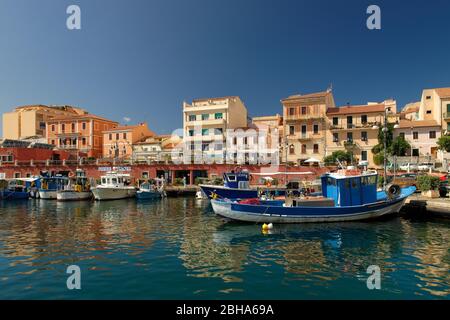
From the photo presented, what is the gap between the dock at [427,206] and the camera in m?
21.6

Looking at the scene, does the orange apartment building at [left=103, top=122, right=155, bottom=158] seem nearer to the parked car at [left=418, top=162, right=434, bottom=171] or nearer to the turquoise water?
the turquoise water

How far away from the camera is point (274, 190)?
101 ft

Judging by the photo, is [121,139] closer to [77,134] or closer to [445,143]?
[77,134]

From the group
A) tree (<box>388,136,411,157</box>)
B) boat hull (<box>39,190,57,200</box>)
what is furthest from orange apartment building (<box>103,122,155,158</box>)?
tree (<box>388,136,411,157</box>)

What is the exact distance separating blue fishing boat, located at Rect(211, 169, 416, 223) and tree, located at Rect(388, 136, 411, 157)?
26.1 metres

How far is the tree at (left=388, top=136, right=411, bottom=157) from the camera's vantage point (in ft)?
149

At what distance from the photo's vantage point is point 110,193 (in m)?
38.9

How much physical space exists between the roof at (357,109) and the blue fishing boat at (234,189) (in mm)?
29138

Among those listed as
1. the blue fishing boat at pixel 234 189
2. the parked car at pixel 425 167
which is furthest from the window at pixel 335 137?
the blue fishing boat at pixel 234 189

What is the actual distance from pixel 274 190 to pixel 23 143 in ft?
180

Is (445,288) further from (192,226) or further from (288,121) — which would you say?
(288,121)

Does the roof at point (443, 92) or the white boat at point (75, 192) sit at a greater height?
the roof at point (443, 92)

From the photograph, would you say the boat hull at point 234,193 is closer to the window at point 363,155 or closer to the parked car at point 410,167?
the parked car at point 410,167

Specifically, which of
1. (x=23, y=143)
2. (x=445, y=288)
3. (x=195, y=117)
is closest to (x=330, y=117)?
(x=195, y=117)
